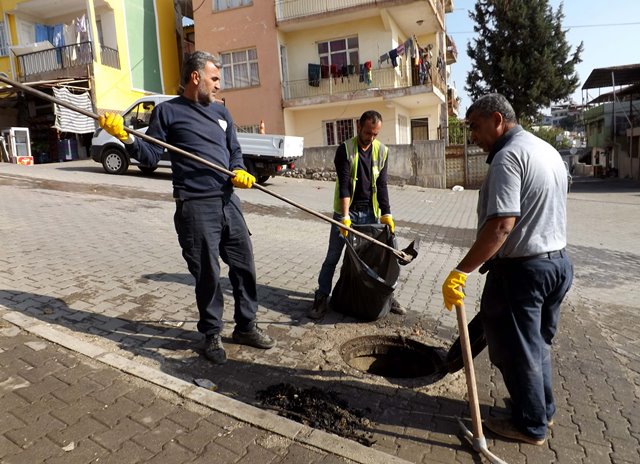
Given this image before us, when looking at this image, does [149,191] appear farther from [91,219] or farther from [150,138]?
[150,138]

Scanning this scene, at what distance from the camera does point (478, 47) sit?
25.6 m

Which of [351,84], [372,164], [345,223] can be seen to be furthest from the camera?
[351,84]

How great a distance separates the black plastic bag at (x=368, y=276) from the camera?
3.93 metres

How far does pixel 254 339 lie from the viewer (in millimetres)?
Answer: 3574

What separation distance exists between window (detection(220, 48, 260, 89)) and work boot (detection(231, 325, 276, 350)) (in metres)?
17.6

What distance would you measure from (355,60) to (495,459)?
18.8m

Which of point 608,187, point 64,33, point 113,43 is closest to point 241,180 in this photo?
point 113,43

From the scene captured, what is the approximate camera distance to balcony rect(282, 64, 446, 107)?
59.1ft

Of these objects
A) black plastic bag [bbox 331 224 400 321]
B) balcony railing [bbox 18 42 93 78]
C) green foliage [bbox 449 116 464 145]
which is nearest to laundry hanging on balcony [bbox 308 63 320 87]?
green foliage [bbox 449 116 464 145]

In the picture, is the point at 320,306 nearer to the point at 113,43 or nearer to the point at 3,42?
the point at 113,43

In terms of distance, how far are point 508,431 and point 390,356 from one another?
1407 mm

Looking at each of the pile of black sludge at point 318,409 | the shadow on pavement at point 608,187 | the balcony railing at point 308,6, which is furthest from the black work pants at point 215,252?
the shadow on pavement at point 608,187

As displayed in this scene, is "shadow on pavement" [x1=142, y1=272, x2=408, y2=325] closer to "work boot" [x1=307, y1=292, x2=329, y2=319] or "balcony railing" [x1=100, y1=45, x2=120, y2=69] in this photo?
"work boot" [x1=307, y1=292, x2=329, y2=319]

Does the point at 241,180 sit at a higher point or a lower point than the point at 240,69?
lower
